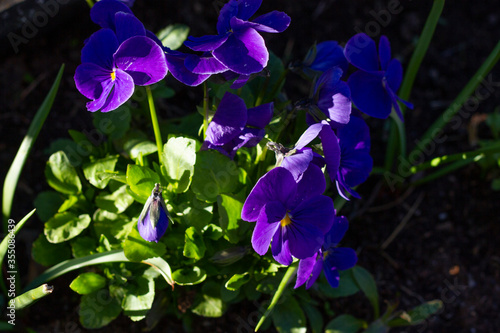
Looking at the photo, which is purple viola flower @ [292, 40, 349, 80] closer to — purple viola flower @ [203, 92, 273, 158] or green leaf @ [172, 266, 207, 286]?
purple viola flower @ [203, 92, 273, 158]

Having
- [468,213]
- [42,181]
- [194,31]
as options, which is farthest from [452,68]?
[42,181]

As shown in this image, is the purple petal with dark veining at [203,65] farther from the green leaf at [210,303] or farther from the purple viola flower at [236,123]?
the green leaf at [210,303]

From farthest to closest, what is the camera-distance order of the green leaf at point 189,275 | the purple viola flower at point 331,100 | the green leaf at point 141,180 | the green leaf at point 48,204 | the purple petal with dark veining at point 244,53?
the green leaf at point 48,204, the green leaf at point 189,275, the green leaf at point 141,180, the purple viola flower at point 331,100, the purple petal with dark veining at point 244,53

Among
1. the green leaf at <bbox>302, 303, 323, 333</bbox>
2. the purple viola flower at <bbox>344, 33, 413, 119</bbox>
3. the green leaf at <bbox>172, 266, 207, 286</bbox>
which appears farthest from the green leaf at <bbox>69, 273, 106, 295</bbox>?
the purple viola flower at <bbox>344, 33, 413, 119</bbox>

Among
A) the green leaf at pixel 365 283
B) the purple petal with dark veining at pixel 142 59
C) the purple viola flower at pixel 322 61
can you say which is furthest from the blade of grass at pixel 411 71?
the purple petal with dark veining at pixel 142 59

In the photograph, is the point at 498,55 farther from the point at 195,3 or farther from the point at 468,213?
the point at 195,3

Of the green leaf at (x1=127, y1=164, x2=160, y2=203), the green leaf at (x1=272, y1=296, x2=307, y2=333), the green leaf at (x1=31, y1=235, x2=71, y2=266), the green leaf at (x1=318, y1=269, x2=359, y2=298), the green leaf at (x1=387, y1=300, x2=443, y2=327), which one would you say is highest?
the green leaf at (x1=127, y1=164, x2=160, y2=203)
